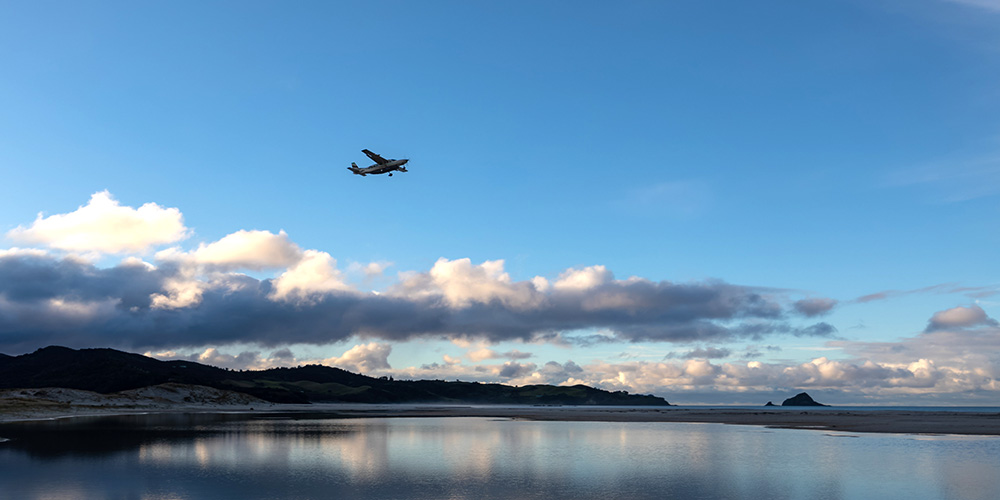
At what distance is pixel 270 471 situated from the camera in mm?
46000

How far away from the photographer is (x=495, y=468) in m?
48.5

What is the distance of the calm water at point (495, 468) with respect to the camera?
37188mm

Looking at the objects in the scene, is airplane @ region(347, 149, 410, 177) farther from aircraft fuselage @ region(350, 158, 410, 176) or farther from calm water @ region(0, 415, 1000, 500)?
calm water @ region(0, 415, 1000, 500)

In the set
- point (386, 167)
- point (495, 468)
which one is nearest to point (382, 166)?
point (386, 167)

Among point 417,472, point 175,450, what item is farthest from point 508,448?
point 175,450

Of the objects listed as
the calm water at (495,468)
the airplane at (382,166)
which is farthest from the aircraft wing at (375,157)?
the calm water at (495,468)

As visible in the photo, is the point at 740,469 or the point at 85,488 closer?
the point at 85,488

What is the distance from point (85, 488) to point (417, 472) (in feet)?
64.5

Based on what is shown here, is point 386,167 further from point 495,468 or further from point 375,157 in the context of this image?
point 495,468

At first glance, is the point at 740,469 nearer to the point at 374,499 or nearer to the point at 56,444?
the point at 374,499

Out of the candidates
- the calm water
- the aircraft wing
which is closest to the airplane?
the aircraft wing

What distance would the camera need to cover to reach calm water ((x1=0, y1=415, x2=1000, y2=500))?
122 ft

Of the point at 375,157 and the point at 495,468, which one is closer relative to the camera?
the point at 495,468

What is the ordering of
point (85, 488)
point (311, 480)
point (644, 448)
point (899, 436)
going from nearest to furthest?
point (85, 488) < point (311, 480) < point (644, 448) < point (899, 436)
